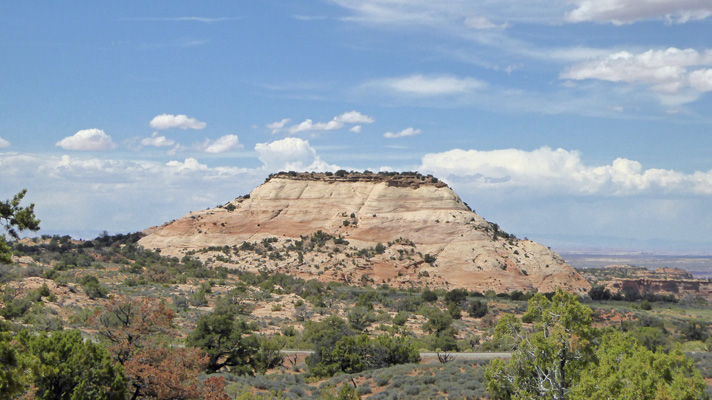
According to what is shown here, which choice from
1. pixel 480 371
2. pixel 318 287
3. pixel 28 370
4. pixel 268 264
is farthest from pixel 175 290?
pixel 28 370

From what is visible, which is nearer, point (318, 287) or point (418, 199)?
point (318, 287)

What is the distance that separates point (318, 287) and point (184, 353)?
3764cm

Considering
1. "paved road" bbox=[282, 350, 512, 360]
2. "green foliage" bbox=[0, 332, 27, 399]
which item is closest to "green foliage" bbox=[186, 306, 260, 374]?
"paved road" bbox=[282, 350, 512, 360]

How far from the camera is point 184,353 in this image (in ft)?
51.7

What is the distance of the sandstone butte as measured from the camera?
64750 mm

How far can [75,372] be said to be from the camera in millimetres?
14352

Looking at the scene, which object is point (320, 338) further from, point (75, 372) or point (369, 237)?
point (369, 237)

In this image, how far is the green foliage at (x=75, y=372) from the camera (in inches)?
555

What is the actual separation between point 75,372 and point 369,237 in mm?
56832

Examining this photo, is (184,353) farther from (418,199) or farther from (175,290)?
(418,199)

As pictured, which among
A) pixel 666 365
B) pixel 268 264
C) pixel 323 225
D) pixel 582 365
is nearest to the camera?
pixel 666 365

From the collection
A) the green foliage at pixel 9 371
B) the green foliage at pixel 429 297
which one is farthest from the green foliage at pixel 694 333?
the green foliage at pixel 9 371

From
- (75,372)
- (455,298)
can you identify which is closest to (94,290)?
(75,372)

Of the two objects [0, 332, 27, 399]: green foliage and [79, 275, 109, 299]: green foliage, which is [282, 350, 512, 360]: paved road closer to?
[79, 275, 109, 299]: green foliage
